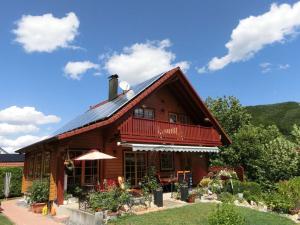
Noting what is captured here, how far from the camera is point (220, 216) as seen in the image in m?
9.38

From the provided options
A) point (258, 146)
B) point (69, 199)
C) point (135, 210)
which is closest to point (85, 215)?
point (135, 210)

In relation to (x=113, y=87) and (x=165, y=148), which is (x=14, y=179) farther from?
(x=165, y=148)

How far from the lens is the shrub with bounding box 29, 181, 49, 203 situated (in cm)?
1694

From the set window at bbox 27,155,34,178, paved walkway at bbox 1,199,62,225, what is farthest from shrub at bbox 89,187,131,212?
window at bbox 27,155,34,178

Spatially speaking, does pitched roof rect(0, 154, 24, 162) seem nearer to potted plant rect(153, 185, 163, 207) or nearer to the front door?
the front door

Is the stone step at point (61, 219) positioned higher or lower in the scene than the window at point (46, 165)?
lower

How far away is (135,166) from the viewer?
19625mm

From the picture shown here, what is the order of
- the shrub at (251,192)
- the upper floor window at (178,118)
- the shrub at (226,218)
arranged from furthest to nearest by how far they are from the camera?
1. the upper floor window at (178,118)
2. the shrub at (251,192)
3. the shrub at (226,218)

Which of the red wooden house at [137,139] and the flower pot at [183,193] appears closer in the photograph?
the flower pot at [183,193]

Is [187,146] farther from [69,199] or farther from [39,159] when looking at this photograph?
[39,159]

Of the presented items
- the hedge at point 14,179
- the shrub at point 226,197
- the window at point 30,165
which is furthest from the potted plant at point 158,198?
the hedge at point 14,179

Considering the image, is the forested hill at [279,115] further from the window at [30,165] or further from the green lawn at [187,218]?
the window at [30,165]

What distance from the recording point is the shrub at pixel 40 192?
16.9 metres

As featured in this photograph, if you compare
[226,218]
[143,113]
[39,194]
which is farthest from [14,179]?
[226,218]
